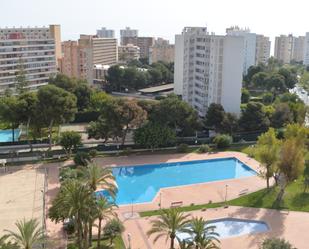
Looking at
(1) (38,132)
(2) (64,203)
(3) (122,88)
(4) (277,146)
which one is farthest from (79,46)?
(2) (64,203)

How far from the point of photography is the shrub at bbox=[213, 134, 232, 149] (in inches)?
1651

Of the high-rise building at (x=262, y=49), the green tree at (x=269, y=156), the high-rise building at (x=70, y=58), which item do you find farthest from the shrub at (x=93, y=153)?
the high-rise building at (x=262, y=49)

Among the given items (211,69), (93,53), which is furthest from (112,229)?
(93,53)

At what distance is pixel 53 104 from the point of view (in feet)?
124

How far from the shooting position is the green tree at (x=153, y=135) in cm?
3984

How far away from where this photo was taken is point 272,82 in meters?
70.9

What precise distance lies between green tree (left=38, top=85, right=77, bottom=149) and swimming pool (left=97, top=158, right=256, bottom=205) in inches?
301

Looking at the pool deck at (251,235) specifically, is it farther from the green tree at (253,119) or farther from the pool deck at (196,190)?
the green tree at (253,119)

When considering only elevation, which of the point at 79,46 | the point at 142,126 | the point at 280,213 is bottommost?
the point at 280,213

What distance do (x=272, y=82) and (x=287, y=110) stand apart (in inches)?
1053

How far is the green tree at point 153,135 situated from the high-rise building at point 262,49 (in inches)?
3267

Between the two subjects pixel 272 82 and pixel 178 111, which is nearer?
pixel 178 111

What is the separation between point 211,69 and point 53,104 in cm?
2213

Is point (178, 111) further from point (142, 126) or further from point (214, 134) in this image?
point (214, 134)
